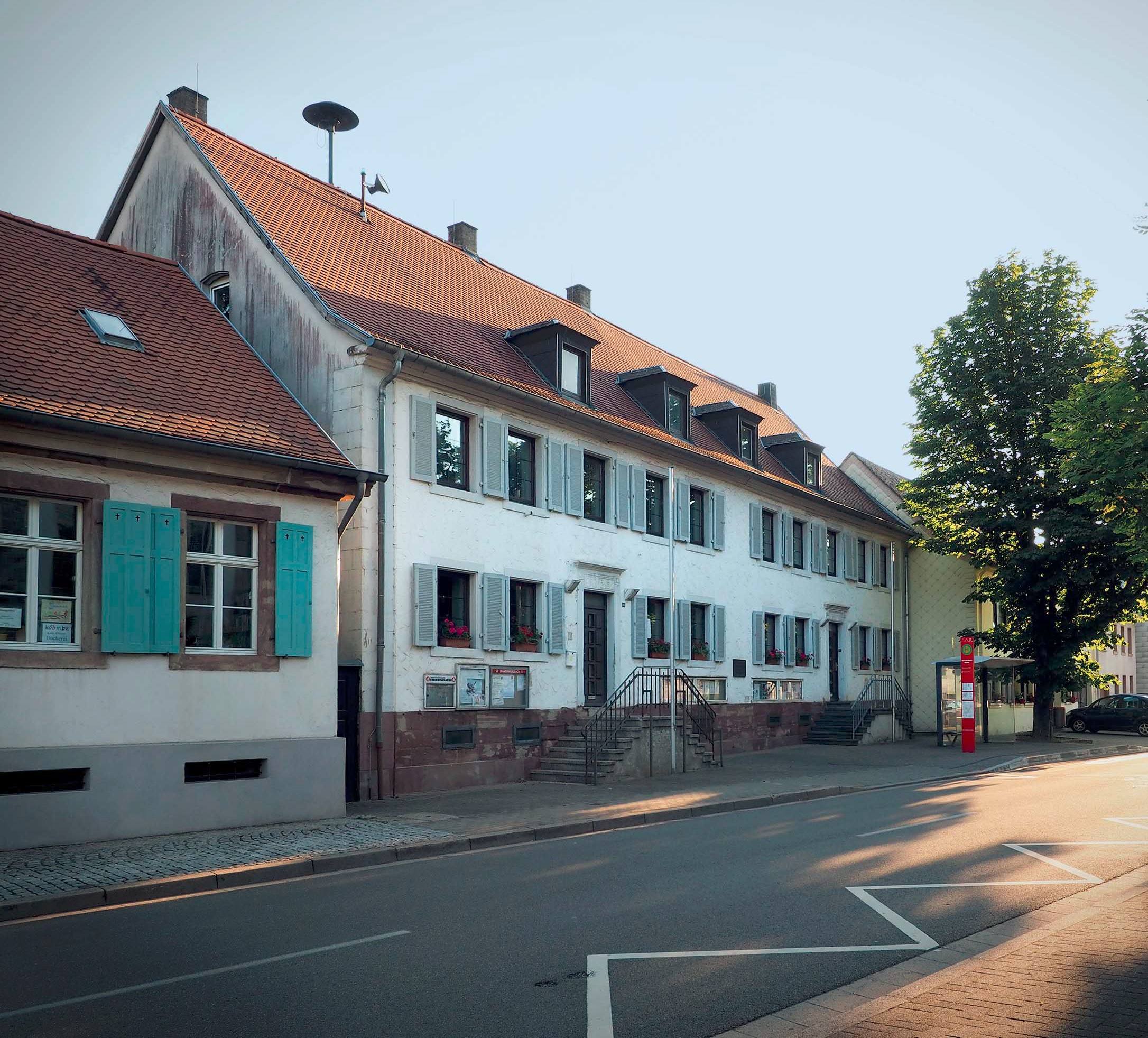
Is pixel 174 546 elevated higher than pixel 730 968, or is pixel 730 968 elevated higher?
pixel 174 546

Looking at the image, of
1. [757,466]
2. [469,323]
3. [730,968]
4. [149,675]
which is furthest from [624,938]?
[757,466]

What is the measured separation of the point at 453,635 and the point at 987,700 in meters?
20.1

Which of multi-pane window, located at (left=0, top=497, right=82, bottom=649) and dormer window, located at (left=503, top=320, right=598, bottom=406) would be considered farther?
dormer window, located at (left=503, top=320, right=598, bottom=406)

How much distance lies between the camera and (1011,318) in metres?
33.2

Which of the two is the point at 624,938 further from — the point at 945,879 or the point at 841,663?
the point at 841,663

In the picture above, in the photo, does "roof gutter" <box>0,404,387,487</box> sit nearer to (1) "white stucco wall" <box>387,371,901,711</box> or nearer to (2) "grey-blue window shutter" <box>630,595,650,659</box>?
(1) "white stucco wall" <box>387,371,901,711</box>

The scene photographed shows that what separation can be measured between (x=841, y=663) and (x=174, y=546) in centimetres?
2535

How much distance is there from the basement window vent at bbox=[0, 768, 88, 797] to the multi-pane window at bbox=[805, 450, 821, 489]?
80.5ft

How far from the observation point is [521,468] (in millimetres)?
21750

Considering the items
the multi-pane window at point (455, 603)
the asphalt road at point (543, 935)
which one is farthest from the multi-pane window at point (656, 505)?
the asphalt road at point (543, 935)

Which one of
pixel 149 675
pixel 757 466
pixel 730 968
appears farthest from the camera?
pixel 757 466

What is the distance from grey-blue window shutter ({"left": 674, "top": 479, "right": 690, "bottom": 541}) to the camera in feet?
87.0

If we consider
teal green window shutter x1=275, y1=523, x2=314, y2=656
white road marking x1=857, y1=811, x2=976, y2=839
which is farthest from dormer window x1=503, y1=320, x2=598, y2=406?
white road marking x1=857, y1=811, x2=976, y2=839

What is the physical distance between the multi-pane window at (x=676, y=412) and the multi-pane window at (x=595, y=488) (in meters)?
3.45
